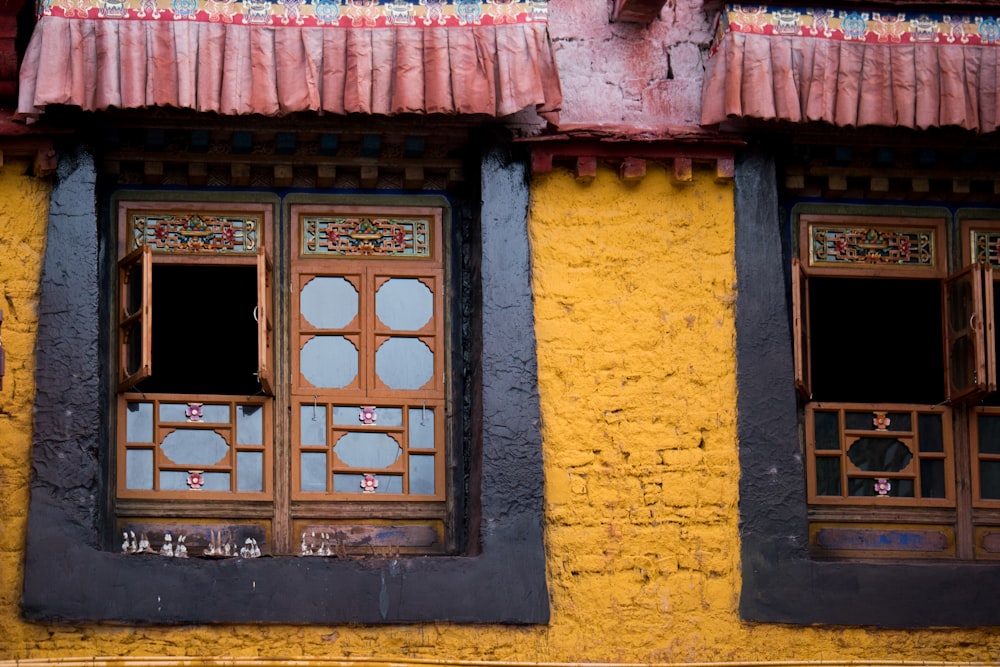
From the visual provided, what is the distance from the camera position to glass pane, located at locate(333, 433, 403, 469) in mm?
8211

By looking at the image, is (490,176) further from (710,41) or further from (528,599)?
(528,599)

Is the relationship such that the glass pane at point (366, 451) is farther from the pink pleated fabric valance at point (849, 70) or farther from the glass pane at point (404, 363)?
the pink pleated fabric valance at point (849, 70)

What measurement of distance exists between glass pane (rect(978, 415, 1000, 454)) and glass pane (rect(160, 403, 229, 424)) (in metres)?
3.33

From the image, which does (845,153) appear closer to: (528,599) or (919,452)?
(919,452)

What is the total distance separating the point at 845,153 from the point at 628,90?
1004mm

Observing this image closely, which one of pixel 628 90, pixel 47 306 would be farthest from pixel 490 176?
pixel 47 306

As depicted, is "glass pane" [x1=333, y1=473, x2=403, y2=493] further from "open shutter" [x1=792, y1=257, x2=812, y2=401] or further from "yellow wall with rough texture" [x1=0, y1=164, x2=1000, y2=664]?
"open shutter" [x1=792, y1=257, x2=812, y2=401]

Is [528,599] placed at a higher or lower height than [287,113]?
lower

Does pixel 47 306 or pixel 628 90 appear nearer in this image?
pixel 47 306

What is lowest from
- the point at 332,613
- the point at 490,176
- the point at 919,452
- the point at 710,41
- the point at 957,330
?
the point at 332,613

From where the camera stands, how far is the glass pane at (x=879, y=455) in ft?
27.6

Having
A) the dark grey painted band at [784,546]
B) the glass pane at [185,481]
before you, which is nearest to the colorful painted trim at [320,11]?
the dark grey painted band at [784,546]

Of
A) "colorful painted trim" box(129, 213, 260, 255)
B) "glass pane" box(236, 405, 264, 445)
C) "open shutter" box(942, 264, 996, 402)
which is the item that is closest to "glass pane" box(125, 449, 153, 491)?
"glass pane" box(236, 405, 264, 445)

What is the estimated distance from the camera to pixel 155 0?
8094mm
